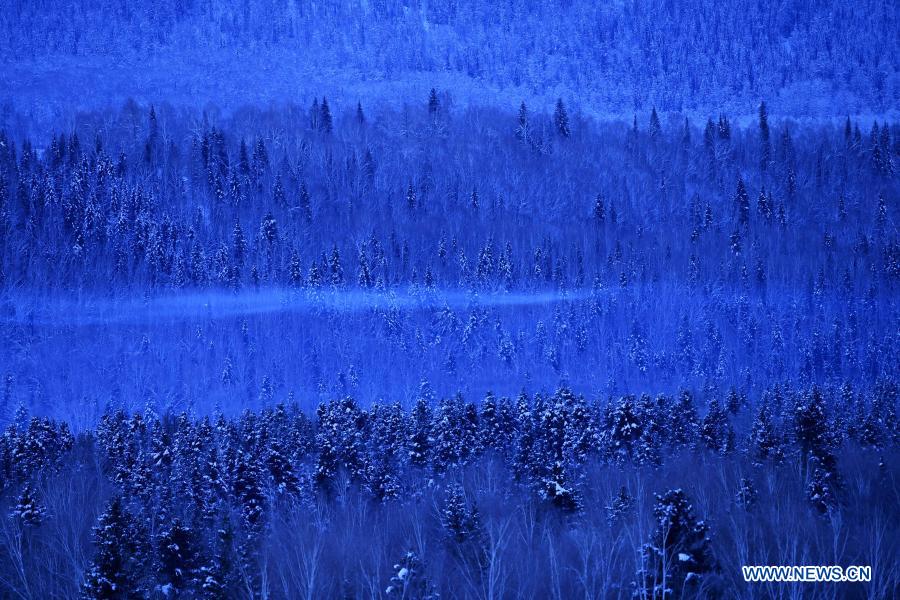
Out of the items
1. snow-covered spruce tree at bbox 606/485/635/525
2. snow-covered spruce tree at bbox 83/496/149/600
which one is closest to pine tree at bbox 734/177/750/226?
snow-covered spruce tree at bbox 606/485/635/525

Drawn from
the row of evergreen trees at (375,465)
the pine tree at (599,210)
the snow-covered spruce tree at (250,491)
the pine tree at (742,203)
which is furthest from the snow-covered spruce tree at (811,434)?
the pine tree at (742,203)

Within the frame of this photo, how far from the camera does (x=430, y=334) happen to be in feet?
357

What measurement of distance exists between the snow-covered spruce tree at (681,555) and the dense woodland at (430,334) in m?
9.18

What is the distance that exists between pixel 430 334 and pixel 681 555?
86.8m

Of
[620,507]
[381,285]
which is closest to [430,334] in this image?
[381,285]

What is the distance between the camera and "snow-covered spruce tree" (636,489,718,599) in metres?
23.1

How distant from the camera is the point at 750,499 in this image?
120ft

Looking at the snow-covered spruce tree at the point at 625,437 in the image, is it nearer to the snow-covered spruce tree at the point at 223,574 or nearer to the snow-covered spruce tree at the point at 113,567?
the snow-covered spruce tree at the point at 223,574

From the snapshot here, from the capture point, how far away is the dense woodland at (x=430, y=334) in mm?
44969

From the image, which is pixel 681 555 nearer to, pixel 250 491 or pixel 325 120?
pixel 250 491

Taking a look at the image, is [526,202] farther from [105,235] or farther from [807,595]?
[807,595]

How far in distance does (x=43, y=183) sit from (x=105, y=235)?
1398 cm

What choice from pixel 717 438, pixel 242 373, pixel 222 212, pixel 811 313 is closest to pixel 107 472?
pixel 242 373

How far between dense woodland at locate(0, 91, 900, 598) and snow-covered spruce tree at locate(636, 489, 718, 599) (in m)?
9.18
